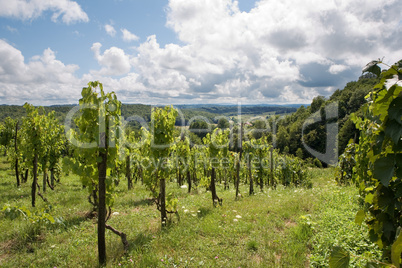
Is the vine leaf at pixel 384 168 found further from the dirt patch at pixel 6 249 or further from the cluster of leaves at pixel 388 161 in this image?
the dirt patch at pixel 6 249

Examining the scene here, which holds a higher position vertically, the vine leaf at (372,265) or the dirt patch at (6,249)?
the vine leaf at (372,265)

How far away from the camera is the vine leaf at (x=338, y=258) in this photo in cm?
137

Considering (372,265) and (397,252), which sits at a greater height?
(397,252)

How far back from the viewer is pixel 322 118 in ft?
222

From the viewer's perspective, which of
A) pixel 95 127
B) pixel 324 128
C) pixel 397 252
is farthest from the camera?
pixel 324 128

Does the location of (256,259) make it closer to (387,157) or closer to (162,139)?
(162,139)

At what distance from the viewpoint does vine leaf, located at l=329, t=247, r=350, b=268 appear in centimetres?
137

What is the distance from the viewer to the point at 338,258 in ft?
4.54

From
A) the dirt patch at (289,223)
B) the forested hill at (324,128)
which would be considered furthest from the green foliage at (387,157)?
the forested hill at (324,128)

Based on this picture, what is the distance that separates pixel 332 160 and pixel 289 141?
559 inches

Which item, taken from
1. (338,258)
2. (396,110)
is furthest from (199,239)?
(396,110)

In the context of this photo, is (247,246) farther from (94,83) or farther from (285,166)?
(285,166)

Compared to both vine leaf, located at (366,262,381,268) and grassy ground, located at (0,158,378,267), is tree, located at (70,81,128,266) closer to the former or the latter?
grassy ground, located at (0,158,378,267)

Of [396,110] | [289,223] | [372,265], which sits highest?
[396,110]
